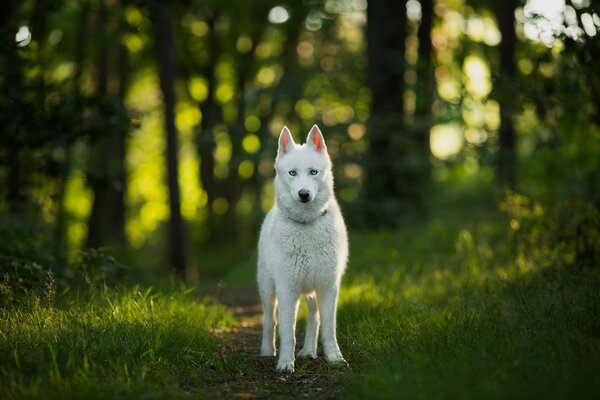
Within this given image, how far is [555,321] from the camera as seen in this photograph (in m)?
5.41

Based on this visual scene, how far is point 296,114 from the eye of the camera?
22.8 meters

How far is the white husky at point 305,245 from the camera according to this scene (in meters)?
6.00

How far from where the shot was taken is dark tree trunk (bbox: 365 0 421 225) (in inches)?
616

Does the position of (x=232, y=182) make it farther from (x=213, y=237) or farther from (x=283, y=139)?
(x=283, y=139)

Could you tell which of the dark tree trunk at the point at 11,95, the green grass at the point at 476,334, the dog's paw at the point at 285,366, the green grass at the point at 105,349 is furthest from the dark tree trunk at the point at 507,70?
the green grass at the point at 105,349

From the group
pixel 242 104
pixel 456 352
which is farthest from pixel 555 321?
pixel 242 104

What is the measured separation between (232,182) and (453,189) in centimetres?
832

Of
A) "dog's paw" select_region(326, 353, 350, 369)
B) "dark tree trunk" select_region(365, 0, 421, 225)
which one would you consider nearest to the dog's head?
"dog's paw" select_region(326, 353, 350, 369)

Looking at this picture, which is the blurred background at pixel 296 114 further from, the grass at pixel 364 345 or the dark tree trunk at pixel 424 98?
the grass at pixel 364 345

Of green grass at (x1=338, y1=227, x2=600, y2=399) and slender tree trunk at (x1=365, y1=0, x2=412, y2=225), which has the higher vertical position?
slender tree trunk at (x1=365, y1=0, x2=412, y2=225)

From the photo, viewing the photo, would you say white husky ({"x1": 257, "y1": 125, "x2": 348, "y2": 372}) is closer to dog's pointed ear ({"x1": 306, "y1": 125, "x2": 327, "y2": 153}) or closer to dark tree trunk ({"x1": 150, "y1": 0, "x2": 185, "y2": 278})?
dog's pointed ear ({"x1": 306, "y1": 125, "x2": 327, "y2": 153})

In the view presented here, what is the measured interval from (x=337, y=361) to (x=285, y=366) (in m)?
0.45

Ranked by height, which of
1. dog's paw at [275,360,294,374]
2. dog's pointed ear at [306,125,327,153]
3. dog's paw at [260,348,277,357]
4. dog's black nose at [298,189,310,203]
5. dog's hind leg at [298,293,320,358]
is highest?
dog's pointed ear at [306,125,327,153]

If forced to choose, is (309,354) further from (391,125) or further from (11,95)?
(391,125)
